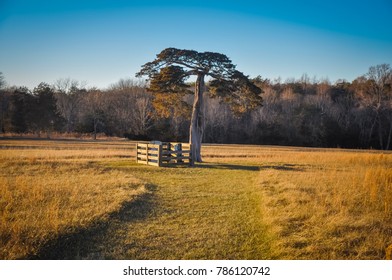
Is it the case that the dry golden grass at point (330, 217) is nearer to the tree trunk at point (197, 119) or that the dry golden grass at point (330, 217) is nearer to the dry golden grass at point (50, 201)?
the dry golden grass at point (50, 201)

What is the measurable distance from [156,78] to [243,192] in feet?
29.9

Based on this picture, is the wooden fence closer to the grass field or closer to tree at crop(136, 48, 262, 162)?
tree at crop(136, 48, 262, 162)

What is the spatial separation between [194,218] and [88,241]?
7.84 ft

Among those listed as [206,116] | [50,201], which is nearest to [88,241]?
[50,201]

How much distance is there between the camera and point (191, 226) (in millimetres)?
6203

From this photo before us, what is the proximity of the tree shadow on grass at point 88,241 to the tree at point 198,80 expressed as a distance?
10086mm

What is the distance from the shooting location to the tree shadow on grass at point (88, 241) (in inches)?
189

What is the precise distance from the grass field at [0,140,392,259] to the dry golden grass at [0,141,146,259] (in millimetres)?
24

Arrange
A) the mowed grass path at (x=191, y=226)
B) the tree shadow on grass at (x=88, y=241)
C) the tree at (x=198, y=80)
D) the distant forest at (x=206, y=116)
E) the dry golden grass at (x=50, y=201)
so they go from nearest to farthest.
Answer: the tree shadow on grass at (x=88, y=241) → the mowed grass path at (x=191, y=226) → the dry golden grass at (x=50, y=201) → the tree at (x=198, y=80) → the distant forest at (x=206, y=116)

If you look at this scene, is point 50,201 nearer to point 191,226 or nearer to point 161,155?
point 191,226

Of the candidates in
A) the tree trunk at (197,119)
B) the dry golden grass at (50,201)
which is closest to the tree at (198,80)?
the tree trunk at (197,119)

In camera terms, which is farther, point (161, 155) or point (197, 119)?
point (197, 119)

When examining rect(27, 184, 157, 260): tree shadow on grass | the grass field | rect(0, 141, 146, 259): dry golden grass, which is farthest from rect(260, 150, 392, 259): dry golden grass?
rect(0, 141, 146, 259): dry golden grass

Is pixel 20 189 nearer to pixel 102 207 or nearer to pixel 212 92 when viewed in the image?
pixel 102 207
